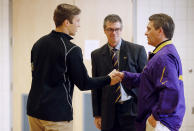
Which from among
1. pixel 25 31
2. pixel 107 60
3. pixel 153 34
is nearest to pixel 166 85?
pixel 153 34

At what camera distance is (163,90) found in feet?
5.24

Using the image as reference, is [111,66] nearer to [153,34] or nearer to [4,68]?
[153,34]

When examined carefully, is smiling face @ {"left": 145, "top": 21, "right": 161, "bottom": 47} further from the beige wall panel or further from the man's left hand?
the beige wall panel

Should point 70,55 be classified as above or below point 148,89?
above

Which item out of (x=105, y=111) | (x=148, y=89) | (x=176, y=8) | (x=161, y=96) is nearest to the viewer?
(x=161, y=96)

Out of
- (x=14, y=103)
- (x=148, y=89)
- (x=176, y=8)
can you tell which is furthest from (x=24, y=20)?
(x=148, y=89)

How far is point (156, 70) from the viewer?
5.41 feet

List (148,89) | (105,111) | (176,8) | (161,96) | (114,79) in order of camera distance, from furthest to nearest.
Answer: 1. (176,8)
2. (105,111)
3. (114,79)
4. (148,89)
5. (161,96)

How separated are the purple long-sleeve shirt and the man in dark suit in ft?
1.07

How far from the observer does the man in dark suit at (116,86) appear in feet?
6.90

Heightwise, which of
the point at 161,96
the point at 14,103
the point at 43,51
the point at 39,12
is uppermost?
the point at 39,12

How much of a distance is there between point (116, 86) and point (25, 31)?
192cm

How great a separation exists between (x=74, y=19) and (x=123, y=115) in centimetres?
91

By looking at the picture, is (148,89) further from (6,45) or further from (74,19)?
(6,45)
